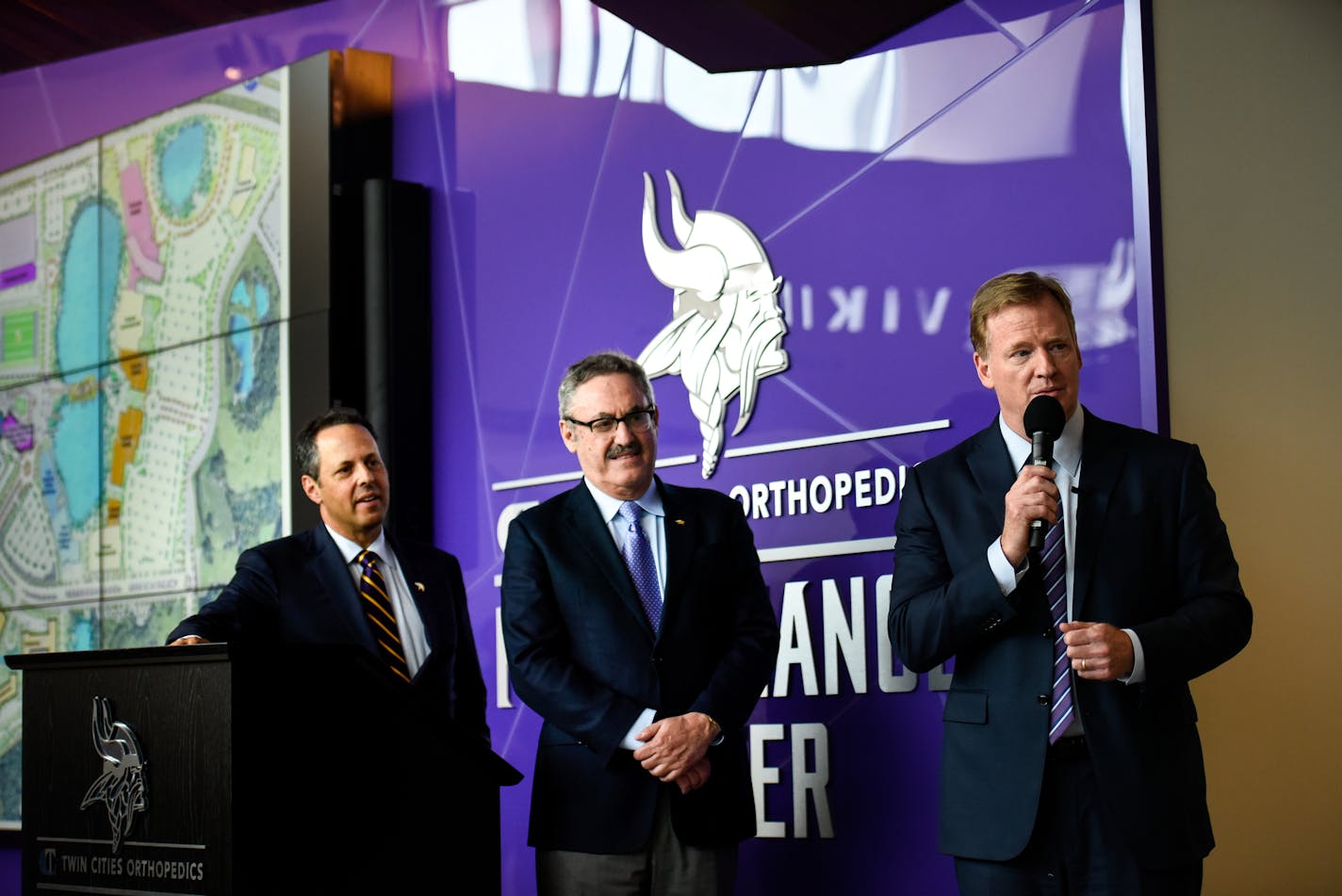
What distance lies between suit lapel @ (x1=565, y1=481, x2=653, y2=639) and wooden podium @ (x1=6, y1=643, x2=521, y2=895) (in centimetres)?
51

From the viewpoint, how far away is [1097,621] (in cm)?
277

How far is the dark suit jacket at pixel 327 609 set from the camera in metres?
3.60

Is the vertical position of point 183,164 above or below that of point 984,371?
Answer: above

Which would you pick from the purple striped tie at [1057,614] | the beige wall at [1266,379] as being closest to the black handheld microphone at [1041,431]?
the purple striped tie at [1057,614]

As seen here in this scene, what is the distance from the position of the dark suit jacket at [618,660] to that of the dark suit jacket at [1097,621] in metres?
0.60

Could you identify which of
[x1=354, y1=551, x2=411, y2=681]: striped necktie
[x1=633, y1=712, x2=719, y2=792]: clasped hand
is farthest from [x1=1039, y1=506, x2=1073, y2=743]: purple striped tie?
[x1=354, y1=551, x2=411, y2=681]: striped necktie

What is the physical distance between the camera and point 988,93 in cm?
420

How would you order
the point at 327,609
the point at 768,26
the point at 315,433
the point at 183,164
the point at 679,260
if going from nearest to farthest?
the point at 327,609 → the point at 315,433 → the point at 768,26 → the point at 679,260 → the point at 183,164

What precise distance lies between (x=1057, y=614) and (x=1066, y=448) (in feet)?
1.13

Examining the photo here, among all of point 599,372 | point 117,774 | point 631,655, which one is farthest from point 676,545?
point 117,774

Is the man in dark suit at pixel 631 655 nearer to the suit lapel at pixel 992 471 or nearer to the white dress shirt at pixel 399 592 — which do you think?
the white dress shirt at pixel 399 592

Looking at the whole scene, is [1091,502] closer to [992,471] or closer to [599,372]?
[992,471]

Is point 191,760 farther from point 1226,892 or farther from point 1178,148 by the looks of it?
point 1178,148

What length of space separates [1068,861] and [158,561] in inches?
182
